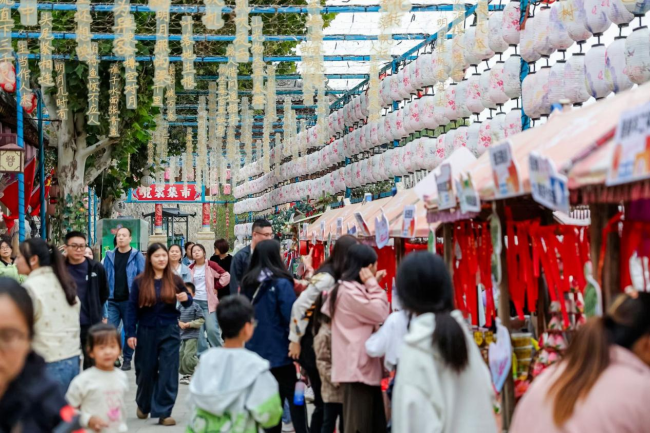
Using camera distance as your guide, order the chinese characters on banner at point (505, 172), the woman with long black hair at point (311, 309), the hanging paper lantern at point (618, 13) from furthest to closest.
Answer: the hanging paper lantern at point (618, 13)
the woman with long black hair at point (311, 309)
the chinese characters on banner at point (505, 172)

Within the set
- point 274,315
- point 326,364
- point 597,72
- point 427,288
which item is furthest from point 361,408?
point 597,72

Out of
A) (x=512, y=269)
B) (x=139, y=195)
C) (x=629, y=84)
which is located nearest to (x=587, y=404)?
(x=512, y=269)

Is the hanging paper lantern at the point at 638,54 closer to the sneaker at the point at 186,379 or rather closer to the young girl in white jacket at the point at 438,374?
the young girl in white jacket at the point at 438,374

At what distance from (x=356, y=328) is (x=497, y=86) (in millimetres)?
5221

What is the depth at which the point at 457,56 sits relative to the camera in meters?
11.6

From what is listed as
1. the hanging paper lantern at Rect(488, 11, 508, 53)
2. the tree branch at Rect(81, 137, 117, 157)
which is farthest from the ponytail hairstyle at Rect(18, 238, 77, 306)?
the tree branch at Rect(81, 137, 117, 157)

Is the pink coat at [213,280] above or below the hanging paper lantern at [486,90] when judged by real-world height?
below

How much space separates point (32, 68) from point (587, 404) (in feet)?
60.4

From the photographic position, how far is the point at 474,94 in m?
11.2

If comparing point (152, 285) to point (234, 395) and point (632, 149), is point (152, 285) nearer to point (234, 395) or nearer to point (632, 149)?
point (234, 395)

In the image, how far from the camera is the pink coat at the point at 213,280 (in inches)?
425

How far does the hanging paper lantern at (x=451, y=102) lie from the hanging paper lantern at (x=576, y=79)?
3.53m

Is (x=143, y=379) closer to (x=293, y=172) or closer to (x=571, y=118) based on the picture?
(x=571, y=118)

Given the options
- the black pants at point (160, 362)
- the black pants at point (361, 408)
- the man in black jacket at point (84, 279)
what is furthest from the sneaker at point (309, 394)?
the black pants at point (361, 408)
